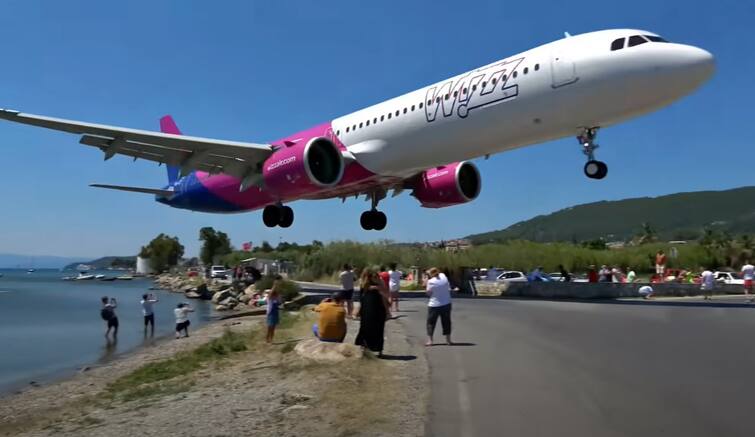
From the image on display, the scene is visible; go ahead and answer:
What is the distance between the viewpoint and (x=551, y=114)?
19.1 m

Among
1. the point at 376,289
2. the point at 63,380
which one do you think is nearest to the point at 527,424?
the point at 376,289

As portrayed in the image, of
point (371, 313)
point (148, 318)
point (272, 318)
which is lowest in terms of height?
point (148, 318)

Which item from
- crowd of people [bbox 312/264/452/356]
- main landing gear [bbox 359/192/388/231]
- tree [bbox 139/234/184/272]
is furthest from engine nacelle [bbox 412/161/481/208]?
tree [bbox 139/234/184/272]

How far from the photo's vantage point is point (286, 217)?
31.0m

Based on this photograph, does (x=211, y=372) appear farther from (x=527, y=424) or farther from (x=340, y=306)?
(x=527, y=424)

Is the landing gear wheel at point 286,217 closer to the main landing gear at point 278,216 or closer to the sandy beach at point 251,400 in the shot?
the main landing gear at point 278,216

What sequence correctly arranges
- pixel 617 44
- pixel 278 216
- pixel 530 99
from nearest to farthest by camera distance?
pixel 617 44 < pixel 530 99 < pixel 278 216

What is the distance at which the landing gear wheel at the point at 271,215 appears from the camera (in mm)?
30828

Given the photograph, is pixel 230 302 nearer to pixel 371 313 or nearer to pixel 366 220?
pixel 366 220

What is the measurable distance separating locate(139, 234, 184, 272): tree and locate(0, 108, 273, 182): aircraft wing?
124698 millimetres

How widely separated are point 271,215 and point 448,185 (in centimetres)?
846

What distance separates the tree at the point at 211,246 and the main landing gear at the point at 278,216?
9068cm

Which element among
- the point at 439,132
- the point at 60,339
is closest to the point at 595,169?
the point at 439,132

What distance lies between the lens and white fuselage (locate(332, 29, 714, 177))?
17281 mm
